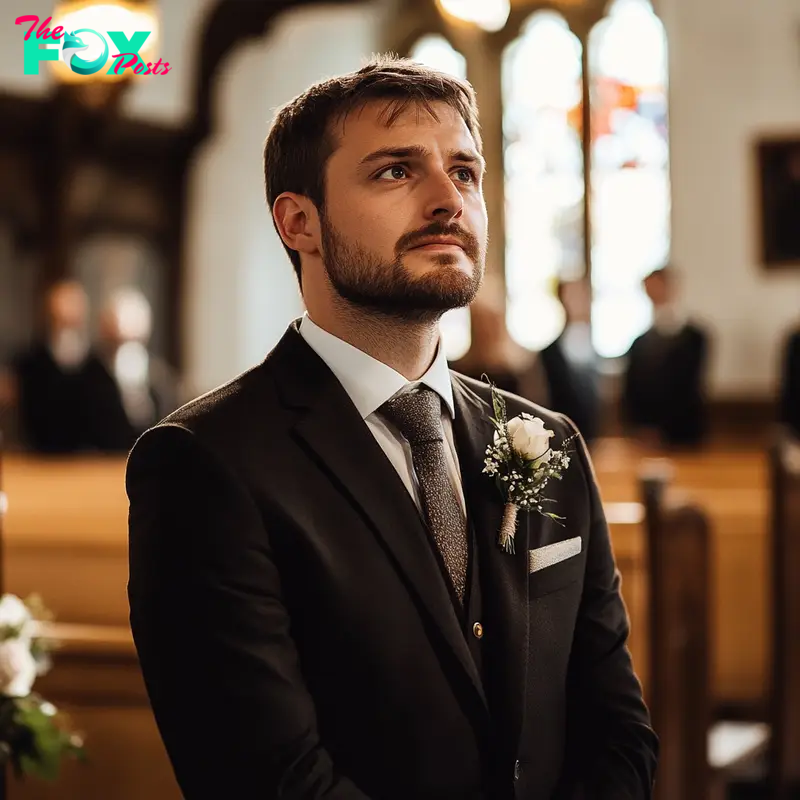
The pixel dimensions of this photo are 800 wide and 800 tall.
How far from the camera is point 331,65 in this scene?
10602mm

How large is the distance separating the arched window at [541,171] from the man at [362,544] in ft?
31.2

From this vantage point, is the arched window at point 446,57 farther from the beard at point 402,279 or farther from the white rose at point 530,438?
the beard at point 402,279

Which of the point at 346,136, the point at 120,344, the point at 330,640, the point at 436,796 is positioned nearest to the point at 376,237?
the point at 346,136

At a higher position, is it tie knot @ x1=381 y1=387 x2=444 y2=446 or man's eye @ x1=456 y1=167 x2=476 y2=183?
man's eye @ x1=456 y1=167 x2=476 y2=183

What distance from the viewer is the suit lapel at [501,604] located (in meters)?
1.51

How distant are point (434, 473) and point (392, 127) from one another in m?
0.43

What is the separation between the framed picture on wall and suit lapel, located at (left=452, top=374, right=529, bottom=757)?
8913mm

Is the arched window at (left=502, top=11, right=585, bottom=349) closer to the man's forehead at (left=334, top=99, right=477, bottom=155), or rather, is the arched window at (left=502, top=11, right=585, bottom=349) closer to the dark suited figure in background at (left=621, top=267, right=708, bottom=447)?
the dark suited figure in background at (left=621, top=267, right=708, bottom=447)

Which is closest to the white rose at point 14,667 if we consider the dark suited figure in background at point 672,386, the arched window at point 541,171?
the dark suited figure in background at point 672,386

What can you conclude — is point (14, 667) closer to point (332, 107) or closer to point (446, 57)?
point (332, 107)

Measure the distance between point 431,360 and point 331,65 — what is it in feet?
30.9

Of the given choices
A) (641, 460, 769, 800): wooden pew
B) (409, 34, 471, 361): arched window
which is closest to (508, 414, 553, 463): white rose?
(641, 460, 769, 800): wooden pew

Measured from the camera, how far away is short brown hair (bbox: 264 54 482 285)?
5.04 feet

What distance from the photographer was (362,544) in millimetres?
1462
